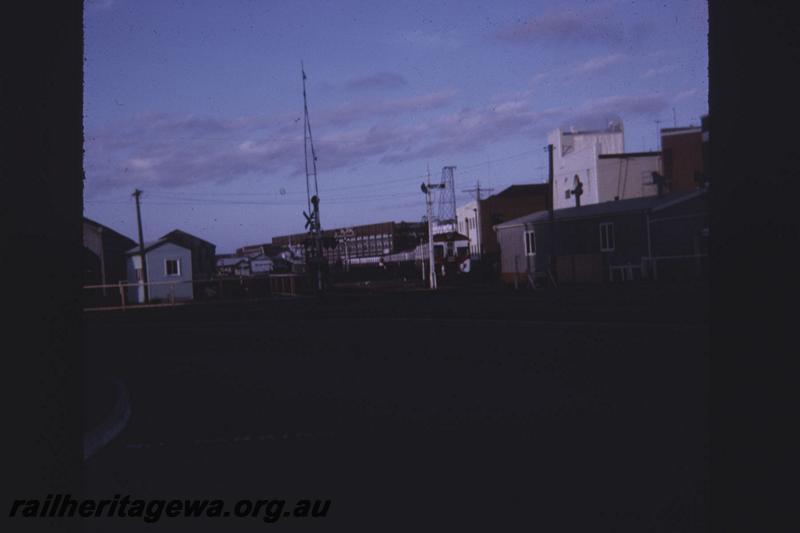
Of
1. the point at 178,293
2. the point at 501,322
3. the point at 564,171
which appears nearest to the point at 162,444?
the point at 501,322

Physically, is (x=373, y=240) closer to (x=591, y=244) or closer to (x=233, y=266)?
(x=233, y=266)

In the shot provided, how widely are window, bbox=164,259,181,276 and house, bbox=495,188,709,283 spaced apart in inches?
1103

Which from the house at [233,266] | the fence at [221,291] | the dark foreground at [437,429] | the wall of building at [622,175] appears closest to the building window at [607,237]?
the fence at [221,291]

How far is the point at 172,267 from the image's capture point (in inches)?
2425

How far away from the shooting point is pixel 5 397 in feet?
6.84

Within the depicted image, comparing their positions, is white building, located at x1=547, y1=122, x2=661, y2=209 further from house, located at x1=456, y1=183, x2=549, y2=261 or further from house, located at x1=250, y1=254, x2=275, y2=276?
house, located at x1=250, y1=254, x2=275, y2=276

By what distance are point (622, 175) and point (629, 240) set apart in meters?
25.2

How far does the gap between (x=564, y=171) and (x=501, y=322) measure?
50.6m

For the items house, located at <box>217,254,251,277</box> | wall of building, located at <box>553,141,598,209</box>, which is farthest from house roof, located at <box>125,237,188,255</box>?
wall of building, located at <box>553,141,598,209</box>

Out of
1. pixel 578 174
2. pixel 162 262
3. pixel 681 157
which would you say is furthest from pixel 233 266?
pixel 681 157

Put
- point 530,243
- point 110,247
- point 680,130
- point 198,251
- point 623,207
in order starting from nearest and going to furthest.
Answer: point 623,207, point 530,243, point 680,130, point 110,247, point 198,251

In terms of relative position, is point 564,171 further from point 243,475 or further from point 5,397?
point 5,397

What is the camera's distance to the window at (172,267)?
6125 centimetres

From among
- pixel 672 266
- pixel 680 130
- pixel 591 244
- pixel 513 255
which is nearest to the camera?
pixel 672 266
